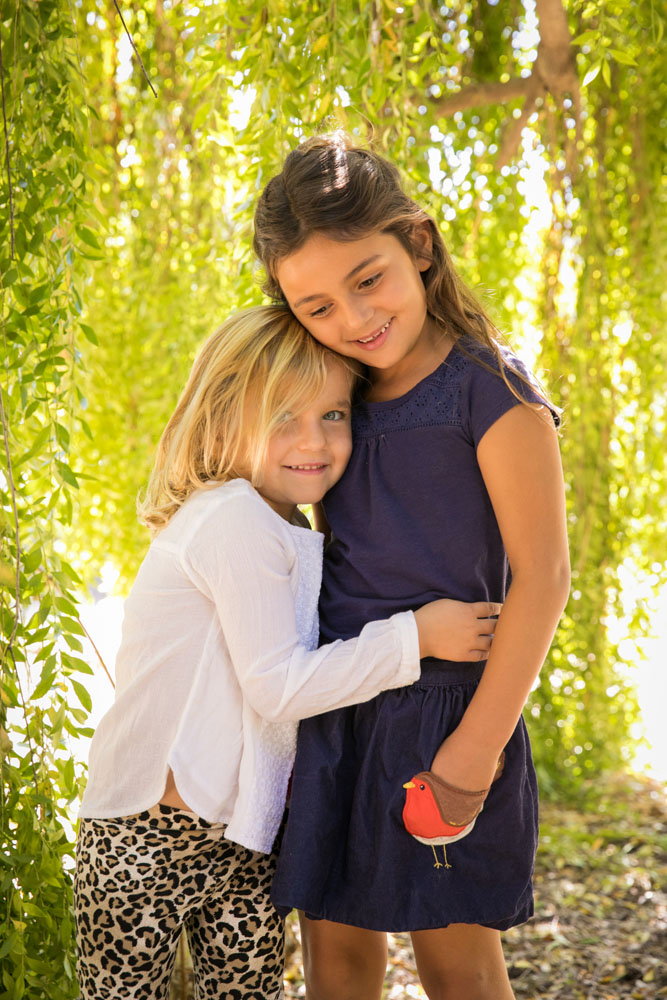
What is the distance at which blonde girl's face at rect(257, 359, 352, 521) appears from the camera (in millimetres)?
1249

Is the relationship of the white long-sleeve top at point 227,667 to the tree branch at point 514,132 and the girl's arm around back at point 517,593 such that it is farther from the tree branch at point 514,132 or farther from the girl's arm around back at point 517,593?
the tree branch at point 514,132

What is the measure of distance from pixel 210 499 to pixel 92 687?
1920 mm

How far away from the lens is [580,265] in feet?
8.66

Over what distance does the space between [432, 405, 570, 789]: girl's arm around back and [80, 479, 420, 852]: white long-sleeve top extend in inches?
4.0

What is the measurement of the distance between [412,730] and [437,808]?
105 mm

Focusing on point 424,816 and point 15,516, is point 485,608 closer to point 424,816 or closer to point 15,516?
point 424,816

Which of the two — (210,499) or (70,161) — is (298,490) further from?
(70,161)

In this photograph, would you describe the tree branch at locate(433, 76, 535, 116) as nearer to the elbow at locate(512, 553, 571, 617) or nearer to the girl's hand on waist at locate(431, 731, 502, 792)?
the elbow at locate(512, 553, 571, 617)

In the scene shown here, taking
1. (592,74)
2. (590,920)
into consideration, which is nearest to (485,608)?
(592,74)

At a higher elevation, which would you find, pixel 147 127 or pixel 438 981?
pixel 147 127

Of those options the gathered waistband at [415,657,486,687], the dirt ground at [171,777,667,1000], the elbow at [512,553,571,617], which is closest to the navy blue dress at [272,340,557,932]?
the gathered waistband at [415,657,486,687]

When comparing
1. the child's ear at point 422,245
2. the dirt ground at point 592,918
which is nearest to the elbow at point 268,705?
the child's ear at point 422,245

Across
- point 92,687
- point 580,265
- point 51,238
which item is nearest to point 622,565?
point 580,265

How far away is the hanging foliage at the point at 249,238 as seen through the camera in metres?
1.33
